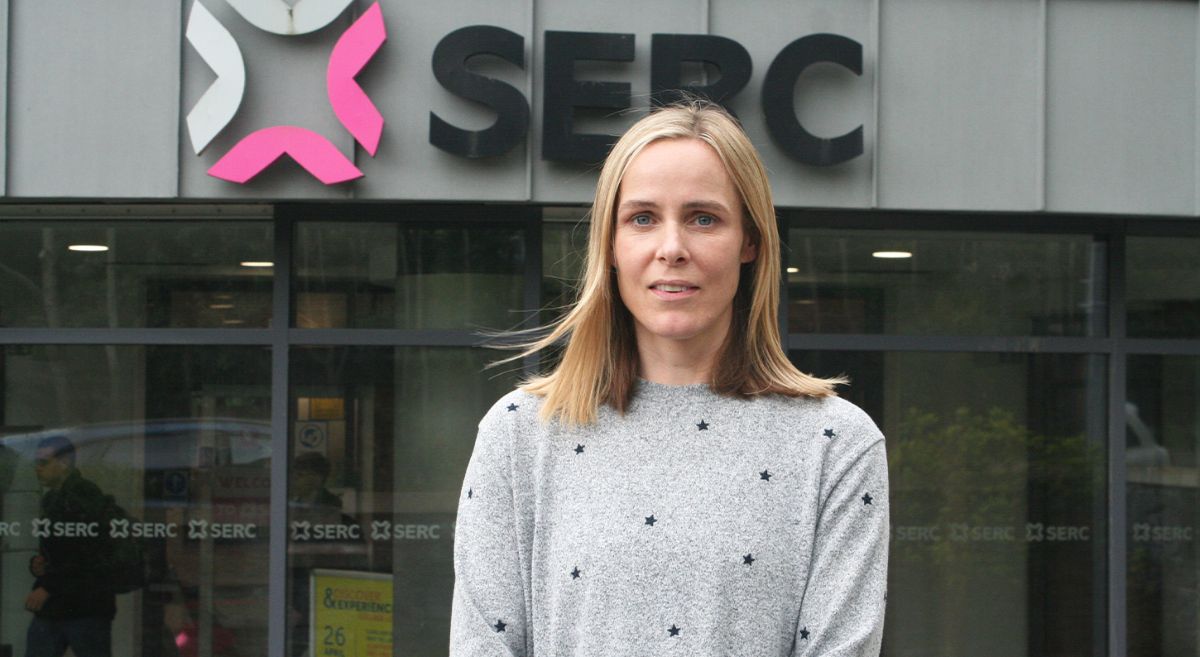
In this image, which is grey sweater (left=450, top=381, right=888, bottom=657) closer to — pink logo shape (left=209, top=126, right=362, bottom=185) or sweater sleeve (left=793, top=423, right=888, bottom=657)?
sweater sleeve (left=793, top=423, right=888, bottom=657)

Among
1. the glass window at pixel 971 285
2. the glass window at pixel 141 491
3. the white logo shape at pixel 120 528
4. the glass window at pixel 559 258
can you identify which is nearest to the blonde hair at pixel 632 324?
the glass window at pixel 559 258

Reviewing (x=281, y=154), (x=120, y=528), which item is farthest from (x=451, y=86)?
(x=120, y=528)

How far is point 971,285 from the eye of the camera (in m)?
6.43

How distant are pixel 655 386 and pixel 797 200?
3932mm

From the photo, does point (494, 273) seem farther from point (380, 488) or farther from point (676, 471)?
point (676, 471)

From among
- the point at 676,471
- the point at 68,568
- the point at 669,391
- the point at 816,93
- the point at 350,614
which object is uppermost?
the point at 816,93

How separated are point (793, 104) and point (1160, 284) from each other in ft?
8.21

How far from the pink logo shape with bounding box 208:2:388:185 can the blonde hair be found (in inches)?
146

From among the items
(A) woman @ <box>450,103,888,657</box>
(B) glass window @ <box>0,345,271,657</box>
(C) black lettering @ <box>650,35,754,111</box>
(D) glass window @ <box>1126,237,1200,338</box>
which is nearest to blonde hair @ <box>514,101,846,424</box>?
(A) woman @ <box>450,103,888,657</box>

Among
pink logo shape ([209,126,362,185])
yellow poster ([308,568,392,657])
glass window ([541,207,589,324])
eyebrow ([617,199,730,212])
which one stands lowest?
yellow poster ([308,568,392,657])

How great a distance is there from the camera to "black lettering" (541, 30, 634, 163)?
541 centimetres

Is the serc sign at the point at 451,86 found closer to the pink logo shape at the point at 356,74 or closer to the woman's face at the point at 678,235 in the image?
the pink logo shape at the point at 356,74

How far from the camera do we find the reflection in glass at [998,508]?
6.45 m

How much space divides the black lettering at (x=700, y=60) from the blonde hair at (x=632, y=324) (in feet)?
12.0
